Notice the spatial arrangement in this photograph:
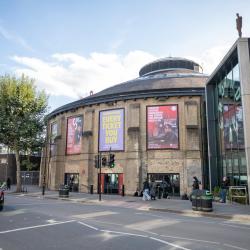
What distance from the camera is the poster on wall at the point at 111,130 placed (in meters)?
31.2

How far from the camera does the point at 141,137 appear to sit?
30.1 meters

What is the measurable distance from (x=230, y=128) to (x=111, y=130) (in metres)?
13.0

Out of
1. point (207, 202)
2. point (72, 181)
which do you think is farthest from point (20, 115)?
point (207, 202)

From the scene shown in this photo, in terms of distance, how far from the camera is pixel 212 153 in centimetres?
2595

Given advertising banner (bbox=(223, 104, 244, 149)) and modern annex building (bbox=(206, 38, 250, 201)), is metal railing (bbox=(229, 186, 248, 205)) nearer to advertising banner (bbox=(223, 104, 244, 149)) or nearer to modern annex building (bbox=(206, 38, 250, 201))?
modern annex building (bbox=(206, 38, 250, 201))

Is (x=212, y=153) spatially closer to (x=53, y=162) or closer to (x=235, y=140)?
(x=235, y=140)

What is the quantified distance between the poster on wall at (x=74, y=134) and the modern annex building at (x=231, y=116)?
48.4 ft

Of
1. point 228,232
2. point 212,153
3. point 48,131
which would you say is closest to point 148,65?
point 48,131

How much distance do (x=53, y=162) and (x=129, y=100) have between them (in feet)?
42.0

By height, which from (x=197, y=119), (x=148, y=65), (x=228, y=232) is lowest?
(x=228, y=232)

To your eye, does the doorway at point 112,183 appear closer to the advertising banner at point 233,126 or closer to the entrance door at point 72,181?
the entrance door at point 72,181

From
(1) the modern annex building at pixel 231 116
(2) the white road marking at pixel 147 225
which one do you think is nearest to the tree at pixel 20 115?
(1) the modern annex building at pixel 231 116

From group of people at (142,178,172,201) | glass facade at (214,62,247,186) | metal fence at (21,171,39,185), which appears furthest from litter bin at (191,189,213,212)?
metal fence at (21,171,39,185)

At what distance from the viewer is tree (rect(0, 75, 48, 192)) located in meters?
30.7
